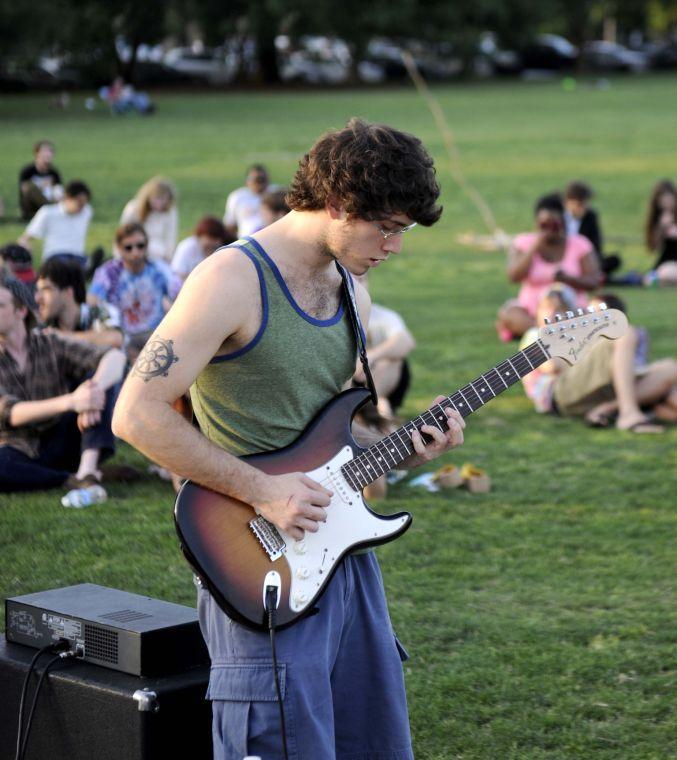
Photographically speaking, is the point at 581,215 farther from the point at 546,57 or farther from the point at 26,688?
the point at 546,57

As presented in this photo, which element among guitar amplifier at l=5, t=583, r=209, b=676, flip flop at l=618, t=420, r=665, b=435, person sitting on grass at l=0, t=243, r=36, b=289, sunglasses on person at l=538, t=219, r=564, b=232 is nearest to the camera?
guitar amplifier at l=5, t=583, r=209, b=676

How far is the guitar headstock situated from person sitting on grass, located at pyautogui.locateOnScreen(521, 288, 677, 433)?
17.7 ft

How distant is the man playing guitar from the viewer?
3107mm

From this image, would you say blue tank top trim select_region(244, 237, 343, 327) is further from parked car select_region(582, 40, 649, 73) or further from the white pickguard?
parked car select_region(582, 40, 649, 73)

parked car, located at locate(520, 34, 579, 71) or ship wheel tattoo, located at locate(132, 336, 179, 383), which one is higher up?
ship wheel tattoo, located at locate(132, 336, 179, 383)

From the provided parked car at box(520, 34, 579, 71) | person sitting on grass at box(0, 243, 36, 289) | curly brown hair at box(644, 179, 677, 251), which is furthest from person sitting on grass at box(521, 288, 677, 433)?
parked car at box(520, 34, 579, 71)

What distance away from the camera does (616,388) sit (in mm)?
9188

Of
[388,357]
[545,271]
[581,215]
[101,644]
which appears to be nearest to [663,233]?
[581,215]

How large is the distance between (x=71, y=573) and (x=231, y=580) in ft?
10.1

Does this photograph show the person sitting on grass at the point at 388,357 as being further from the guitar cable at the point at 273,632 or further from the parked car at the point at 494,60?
the parked car at the point at 494,60

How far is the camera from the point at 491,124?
122ft

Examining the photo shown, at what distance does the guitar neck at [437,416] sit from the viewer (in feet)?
11.2

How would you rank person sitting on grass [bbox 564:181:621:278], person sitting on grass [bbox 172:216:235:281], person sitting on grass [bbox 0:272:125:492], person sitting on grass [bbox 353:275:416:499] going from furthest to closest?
person sitting on grass [bbox 564:181:621:278] < person sitting on grass [bbox 172:216:235:281] < person sitting on grass [bbox 353:275:416:499] < person sitting on grass [bbox 0:272:125:492]

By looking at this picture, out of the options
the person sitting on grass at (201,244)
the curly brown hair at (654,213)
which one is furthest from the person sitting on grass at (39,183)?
the curly brown hair at (654,213)
